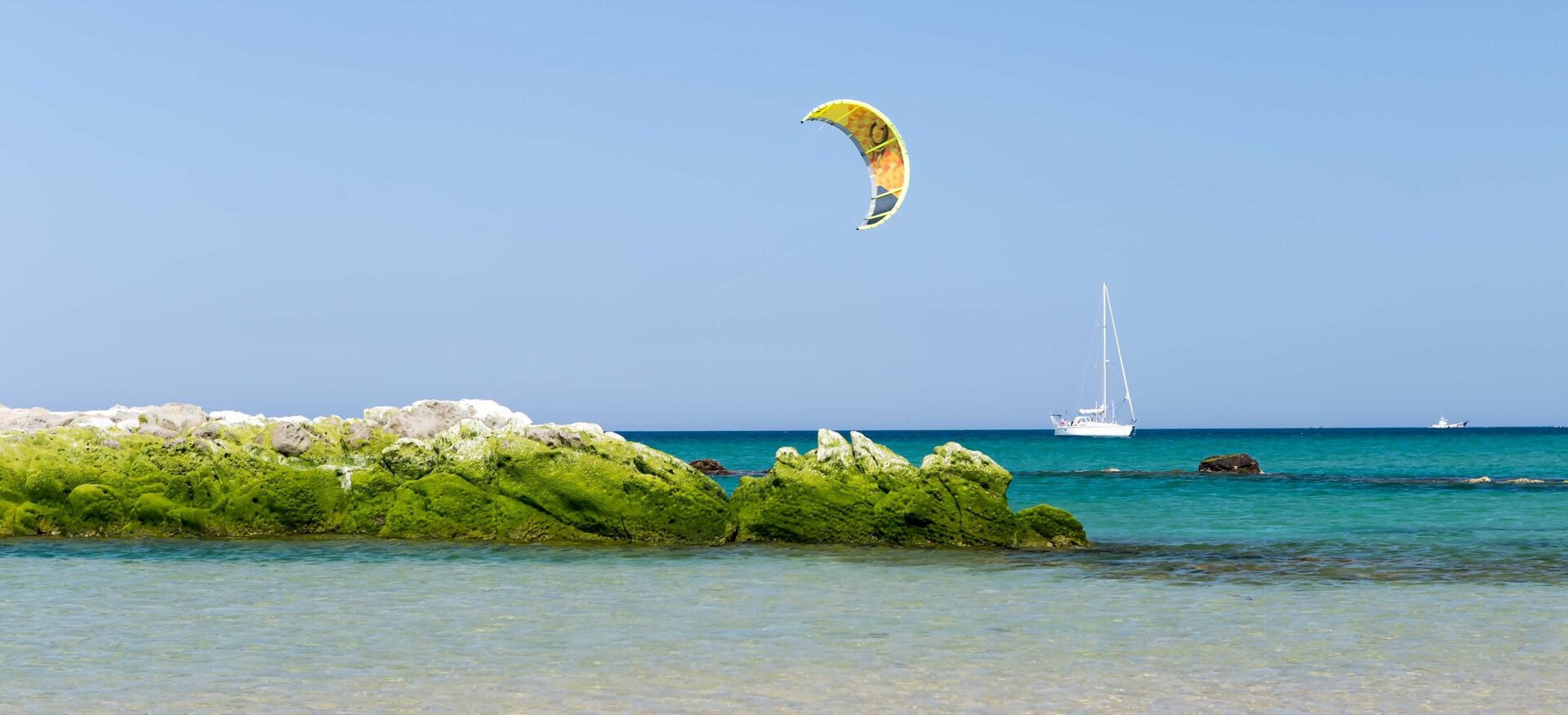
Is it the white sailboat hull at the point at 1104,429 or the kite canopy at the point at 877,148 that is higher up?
the kite canopy at the point at 877,148

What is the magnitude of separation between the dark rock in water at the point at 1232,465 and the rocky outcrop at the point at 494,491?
125 ft

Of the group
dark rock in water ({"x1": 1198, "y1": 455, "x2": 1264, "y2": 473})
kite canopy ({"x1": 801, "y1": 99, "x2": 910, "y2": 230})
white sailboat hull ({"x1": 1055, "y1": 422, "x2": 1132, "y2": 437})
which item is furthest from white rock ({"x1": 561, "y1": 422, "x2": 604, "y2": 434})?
white sailboat hull ({"x1": 1055, "y1": 422, "x2": 1132, "y2": 437})

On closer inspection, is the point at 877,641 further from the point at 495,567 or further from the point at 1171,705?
the point at 495,567

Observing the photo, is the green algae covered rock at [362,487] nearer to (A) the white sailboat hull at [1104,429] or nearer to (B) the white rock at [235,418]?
(B) the white rock at [235,418]

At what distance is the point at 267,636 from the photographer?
13.1 m

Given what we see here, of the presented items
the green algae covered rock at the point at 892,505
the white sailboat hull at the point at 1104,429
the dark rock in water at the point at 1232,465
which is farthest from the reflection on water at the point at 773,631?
the white sailboat hull at the point at 1104,429

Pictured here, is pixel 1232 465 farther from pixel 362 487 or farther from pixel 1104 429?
pixel 1104 429

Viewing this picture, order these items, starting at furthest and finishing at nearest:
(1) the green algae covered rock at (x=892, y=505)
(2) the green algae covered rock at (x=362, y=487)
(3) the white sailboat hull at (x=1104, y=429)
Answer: (3) the white sailboat hull at (x=1104, y=429), (2) the green algae covered rock at (x=362, y=487), (1) the green algae covered rock at (x=892, y=505)

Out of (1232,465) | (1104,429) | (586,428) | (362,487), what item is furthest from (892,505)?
(1104,429)

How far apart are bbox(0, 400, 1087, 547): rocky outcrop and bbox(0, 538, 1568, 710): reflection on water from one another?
1459mm

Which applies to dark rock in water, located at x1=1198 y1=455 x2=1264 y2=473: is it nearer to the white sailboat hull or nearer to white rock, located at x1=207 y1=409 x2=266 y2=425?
white rock, located at x1=207 y1=409 x2=266 y2=425

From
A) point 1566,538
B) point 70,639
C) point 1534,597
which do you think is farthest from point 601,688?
point 1566,538

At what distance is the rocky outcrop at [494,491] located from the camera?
2220 centimetres

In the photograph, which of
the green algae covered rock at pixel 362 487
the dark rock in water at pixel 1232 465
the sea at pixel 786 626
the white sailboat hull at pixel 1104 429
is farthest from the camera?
the white sailboat hull at pixel 1104 429
